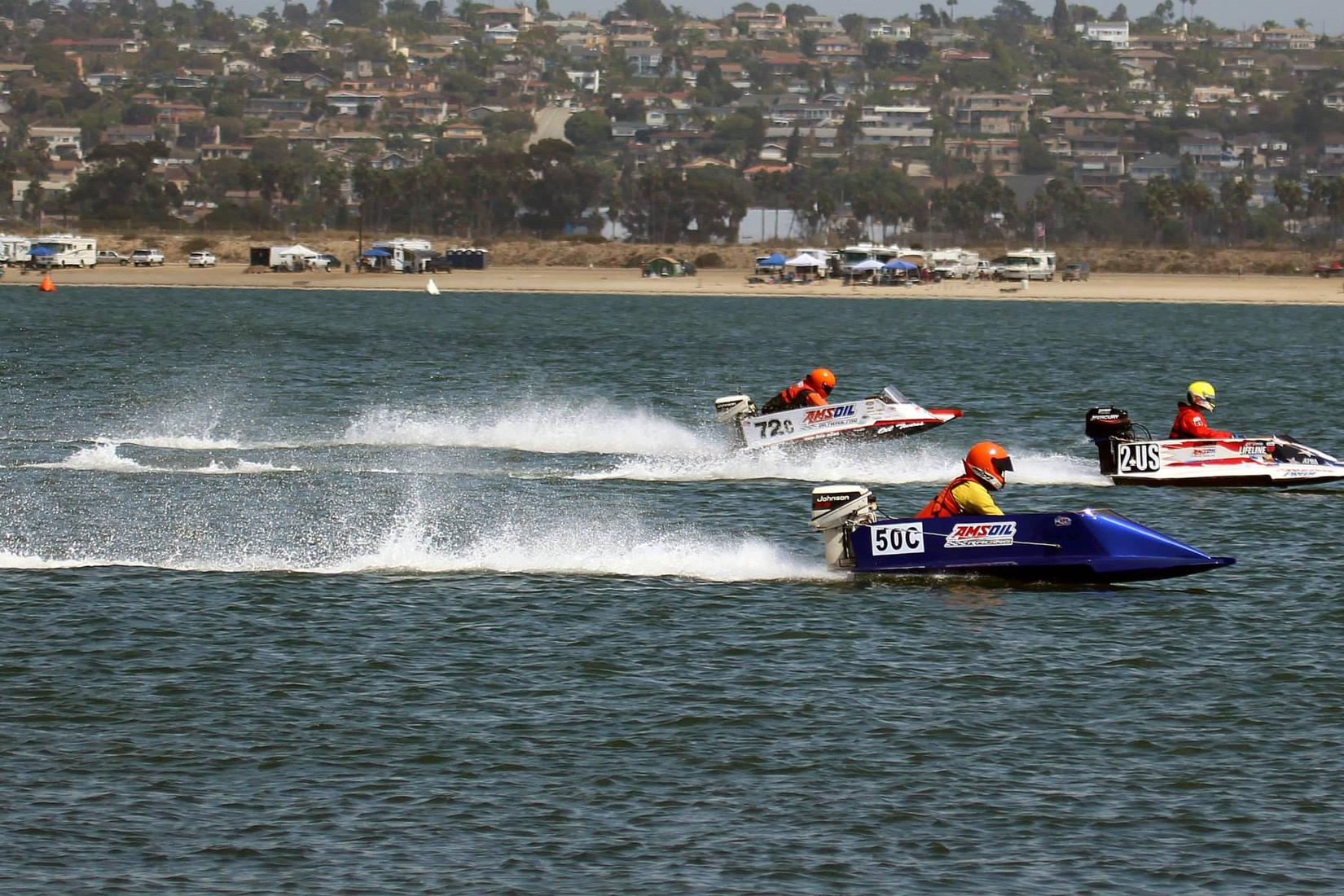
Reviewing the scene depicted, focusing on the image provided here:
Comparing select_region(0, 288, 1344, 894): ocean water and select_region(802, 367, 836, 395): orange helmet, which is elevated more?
select_region(802, 367, 836, 395): orange helmet

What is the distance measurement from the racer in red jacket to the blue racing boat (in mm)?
8702

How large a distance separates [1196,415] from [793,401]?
269 inches

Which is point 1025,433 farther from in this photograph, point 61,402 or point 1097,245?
point 1097,245

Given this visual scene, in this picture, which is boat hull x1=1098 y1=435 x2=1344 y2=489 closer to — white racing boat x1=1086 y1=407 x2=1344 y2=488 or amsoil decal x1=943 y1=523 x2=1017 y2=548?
white racing boat x1=1086 y1=407 x2=1344 y2=488

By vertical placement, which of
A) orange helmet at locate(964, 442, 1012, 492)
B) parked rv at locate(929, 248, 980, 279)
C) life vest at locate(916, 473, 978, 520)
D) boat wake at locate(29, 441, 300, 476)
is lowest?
parked rv at locate(929, 248, 980, 279)

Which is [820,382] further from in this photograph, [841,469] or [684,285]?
[684,285]

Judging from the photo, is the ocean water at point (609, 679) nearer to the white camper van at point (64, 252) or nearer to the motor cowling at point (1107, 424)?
the motor cowling at point (1107, 424)

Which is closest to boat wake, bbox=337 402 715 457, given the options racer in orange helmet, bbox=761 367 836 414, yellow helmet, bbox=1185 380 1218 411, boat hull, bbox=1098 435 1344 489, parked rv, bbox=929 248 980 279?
racer in orange helmet, bbox=761 367 836 414

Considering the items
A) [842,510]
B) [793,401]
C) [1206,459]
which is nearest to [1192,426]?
[1206,459]

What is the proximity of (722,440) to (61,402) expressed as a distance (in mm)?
18373

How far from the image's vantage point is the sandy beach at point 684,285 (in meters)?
116

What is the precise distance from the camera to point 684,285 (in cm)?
12200

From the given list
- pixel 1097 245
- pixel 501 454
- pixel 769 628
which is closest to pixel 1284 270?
pixel 1097 245

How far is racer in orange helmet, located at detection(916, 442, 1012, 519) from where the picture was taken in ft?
76.9
